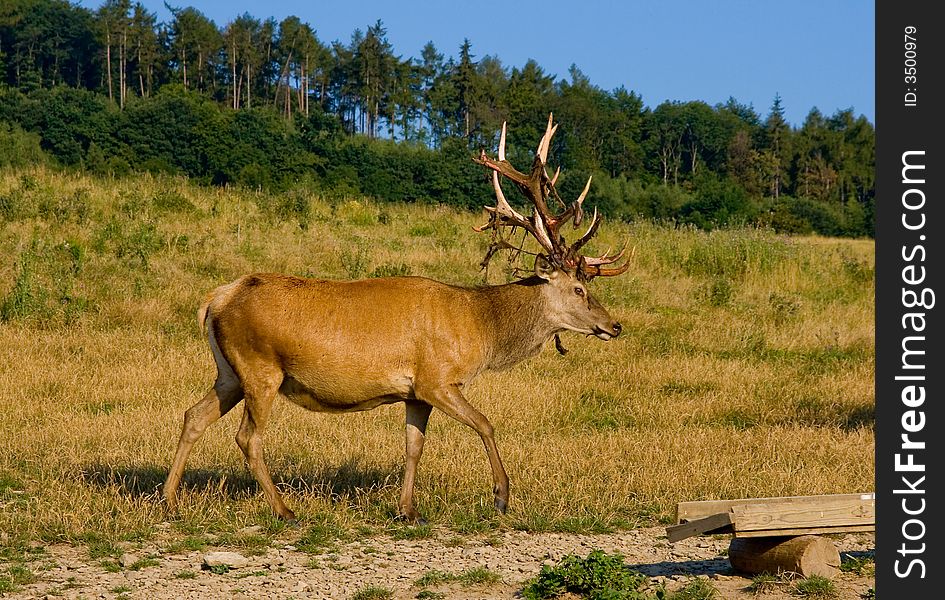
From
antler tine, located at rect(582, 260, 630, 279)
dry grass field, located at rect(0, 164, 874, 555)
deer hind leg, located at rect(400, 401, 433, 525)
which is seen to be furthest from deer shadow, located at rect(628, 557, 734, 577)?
antler tine, located at rect(582, 260, 630, 279)

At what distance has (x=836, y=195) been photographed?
82.8 m

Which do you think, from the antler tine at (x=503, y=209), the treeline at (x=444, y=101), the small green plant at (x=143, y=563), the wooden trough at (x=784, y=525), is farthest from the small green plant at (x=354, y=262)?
the treeline at (x=444, y=101)

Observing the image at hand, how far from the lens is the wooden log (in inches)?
290

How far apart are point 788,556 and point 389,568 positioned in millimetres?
2644

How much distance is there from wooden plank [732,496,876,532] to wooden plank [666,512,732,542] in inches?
11.8

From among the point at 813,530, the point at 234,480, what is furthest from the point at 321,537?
the point at 813,530

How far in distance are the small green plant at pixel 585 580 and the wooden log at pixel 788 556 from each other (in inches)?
35.3

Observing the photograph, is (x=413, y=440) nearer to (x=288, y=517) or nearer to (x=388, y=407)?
(x=288, y=517)

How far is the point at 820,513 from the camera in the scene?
725cm

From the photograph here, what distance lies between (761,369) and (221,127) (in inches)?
1544

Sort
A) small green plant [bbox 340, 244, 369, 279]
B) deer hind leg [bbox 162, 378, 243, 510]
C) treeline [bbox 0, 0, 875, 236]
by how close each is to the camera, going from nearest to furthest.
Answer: deer hind leg [bbox 162, 378, 243, 510] → small green plant [bbox 340, 244, 369, 279] → treeline [bbox 0, 0, 875, 236]

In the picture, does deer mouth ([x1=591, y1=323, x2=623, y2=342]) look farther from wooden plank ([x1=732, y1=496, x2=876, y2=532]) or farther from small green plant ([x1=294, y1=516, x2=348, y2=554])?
wooden plank ([x1=732, y1=496, x2=876, y2=532])

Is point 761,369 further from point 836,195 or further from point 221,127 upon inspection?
point 836,195

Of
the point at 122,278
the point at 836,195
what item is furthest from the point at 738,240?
the point at 836,195
